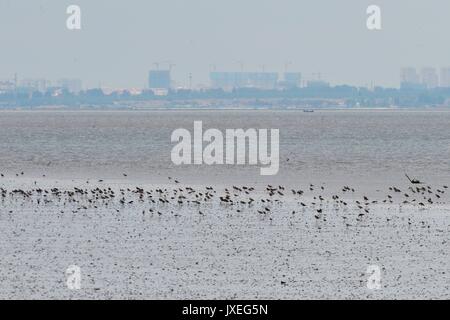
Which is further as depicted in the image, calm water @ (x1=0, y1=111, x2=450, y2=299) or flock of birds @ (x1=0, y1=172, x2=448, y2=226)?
flock of birds @ (x1=0, y1=172, x2=448, y2=226)

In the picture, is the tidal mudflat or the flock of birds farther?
the flock of birds

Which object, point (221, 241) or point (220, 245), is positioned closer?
point (220, 245)

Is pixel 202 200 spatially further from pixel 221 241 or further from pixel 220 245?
pixel 220 245

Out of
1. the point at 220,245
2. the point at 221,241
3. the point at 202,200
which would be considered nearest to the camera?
the point at 220,245

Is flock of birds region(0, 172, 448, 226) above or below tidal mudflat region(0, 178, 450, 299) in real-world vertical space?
below

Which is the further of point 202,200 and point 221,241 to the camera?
point 202,200

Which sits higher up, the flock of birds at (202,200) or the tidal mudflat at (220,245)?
the tidal mudflat at (220,245)

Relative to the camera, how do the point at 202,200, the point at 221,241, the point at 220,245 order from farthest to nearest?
the point at 202,200
the point at 221,241
the point at 220,245

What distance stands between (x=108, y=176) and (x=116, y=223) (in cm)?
2864

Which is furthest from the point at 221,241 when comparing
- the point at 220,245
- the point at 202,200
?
the point at 202,200

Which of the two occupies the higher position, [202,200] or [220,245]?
[220,245]

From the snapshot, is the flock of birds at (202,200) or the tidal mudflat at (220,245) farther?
the flock of birds at (202,200)

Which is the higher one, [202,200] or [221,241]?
[221,241]
